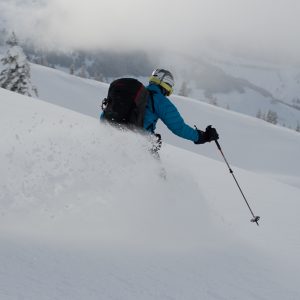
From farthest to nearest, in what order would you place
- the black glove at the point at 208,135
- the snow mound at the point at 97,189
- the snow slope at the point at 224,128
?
the snow slope at the point at 224,128 < the black glove at the point at 208,135 < the snow mound at the point at 97,189

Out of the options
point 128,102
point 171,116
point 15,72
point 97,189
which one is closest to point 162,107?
point 171,116

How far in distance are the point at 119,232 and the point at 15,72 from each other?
27325 mm

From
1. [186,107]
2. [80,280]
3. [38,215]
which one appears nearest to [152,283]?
[80,280]

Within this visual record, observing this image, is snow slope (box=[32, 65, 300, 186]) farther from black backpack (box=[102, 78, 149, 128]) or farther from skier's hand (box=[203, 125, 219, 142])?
black backpack (box=[102, 78, 149, 128])

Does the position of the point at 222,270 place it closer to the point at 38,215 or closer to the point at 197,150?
the point at 38,215

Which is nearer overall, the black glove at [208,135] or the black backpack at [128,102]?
the black backpack at [128,102]

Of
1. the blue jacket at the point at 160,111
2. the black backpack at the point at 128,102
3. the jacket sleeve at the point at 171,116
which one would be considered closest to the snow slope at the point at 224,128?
the jacket sleeve at the point at 171,116

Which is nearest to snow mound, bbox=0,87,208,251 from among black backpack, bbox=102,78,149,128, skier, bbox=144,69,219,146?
black backpack, bbox=102,78,149,128

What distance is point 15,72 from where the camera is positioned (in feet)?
97.9

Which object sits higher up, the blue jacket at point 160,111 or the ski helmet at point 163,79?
the ski helmet at point 163,79

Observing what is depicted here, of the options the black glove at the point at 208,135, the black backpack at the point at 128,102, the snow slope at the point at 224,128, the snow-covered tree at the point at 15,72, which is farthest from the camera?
the snow slope at the point at 224,128

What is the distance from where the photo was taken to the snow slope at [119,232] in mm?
3535

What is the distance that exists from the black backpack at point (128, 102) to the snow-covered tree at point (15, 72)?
84.0ft

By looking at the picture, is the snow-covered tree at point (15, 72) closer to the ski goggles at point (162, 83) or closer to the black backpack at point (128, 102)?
the ski goggles at point (162, 83)
